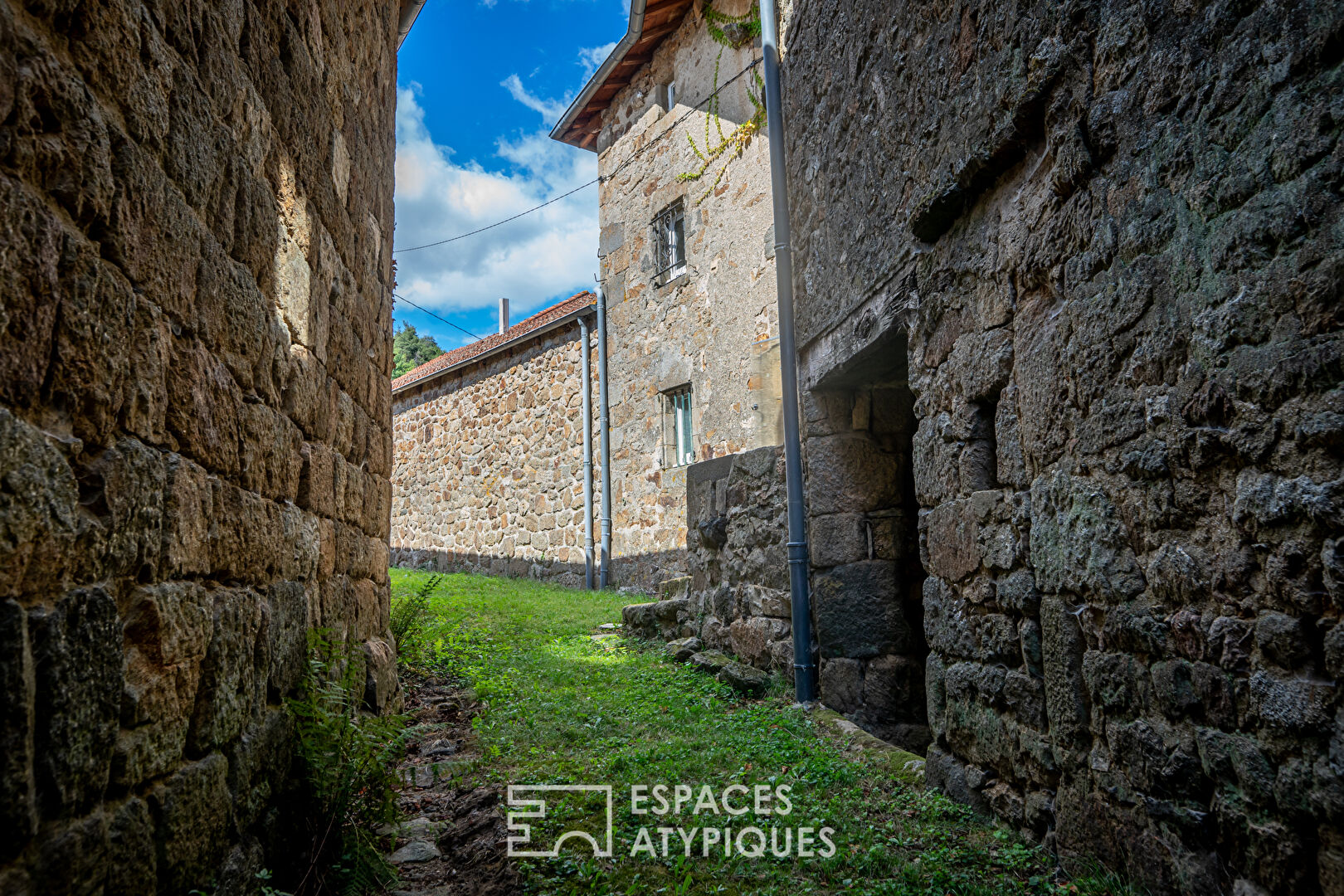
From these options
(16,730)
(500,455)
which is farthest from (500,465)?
(16,730)

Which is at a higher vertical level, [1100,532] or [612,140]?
[612,140]

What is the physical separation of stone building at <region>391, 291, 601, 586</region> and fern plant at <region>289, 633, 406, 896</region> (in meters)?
8.70

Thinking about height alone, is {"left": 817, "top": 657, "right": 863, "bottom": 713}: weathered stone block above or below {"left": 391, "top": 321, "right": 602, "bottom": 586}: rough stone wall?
below

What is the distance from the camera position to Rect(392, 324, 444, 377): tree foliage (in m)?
34.5

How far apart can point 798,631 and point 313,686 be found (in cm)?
290

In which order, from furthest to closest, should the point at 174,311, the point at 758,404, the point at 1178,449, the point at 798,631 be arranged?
the point at 758,404, the point at 798,631, the point at 1178,449, the point at 174,311

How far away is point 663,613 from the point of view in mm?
6555

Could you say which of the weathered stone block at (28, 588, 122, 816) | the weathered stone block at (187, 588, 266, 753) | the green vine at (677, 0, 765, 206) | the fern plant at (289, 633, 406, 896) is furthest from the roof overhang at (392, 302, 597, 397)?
the weathered stone block at (28, 588, 122, 816)

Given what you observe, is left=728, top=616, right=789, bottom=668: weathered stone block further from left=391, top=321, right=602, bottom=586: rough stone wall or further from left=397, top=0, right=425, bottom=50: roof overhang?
left=391, top=321, right=602, bottom=586: rough stone wall

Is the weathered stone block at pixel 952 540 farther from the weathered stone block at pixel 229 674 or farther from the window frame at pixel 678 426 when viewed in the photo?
the window frame at pixel 678 426

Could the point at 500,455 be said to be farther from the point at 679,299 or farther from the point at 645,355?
the point at 679,299

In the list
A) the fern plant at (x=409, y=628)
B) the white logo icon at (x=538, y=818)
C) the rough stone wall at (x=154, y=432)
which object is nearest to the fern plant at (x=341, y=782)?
the rough stone wall at (x=154, y=432)

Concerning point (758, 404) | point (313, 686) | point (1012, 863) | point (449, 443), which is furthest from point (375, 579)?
point (449, 443)

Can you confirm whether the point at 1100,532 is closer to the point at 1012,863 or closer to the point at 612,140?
the point at 1012,863
